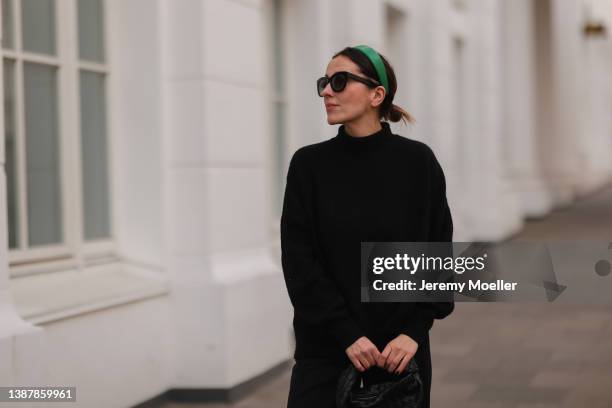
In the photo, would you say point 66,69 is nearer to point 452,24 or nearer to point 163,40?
point 163,40

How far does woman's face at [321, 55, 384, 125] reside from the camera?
3125 millimetres

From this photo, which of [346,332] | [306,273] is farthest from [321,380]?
[306,273]

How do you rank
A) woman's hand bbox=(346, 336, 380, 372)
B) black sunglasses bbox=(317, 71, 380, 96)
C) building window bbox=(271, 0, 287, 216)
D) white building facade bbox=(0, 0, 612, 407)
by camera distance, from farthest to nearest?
building window bbox=(271, 0, 287, 216), white building facade bbox=(0, 0, 612, 407), black sunglasses bbox=(317, 71, 380, 96), woman's hand bbox=(346, 336, 380, 372)

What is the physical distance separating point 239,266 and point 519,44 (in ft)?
55.1

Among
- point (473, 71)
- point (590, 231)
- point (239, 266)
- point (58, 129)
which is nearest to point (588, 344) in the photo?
point (239, 266)

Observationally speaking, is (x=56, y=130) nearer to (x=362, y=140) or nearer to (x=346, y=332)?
(x=362, y=140)

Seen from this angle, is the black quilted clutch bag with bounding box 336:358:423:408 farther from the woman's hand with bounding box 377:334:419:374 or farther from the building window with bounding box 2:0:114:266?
the building window with bounding box 2:0:114:266

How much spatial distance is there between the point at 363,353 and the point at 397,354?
0.10m

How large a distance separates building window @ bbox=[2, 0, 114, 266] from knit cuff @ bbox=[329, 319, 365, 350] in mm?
3124

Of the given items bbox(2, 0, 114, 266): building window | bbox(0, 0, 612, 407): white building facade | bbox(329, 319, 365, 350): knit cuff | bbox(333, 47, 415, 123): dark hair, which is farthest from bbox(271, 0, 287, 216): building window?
bbox(329, 319, 365, 350): knit cuff

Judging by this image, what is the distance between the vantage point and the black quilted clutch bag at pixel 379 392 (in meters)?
3.02

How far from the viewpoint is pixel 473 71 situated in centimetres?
1675

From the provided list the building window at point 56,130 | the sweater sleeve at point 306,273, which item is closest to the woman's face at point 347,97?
the sweater sleeve at point 306,273

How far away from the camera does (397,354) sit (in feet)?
9.96
